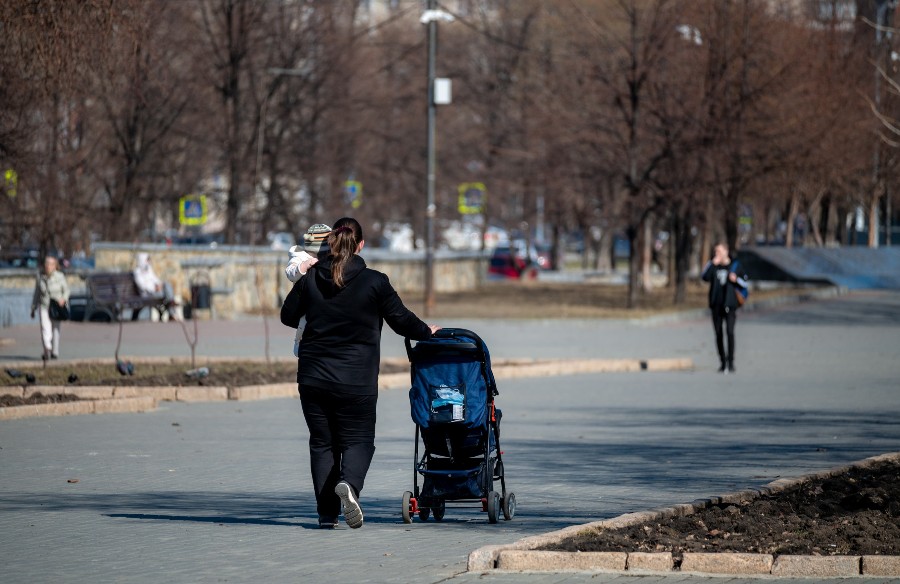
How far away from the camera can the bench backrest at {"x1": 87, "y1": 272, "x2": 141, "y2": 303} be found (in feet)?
93.2

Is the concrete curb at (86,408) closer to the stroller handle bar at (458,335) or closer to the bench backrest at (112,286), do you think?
the stroller handle bar at (458,335)

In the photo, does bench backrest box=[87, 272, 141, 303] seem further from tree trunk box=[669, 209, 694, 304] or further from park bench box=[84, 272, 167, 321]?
tree trunk box=[669, 209, 694, 304]

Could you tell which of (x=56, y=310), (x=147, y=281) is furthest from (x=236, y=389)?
(x=147, y=281)

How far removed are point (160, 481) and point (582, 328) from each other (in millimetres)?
20204

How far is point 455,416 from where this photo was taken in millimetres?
8367

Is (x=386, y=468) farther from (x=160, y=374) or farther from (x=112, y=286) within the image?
(x=112, y=286)

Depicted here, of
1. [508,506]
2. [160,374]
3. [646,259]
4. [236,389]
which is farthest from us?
[646,259]

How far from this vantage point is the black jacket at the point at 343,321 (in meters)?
8.30

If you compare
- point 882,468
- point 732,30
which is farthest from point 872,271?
point 882,468

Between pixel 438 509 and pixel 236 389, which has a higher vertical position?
pixel 438 509

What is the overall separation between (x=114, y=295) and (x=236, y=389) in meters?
13.1

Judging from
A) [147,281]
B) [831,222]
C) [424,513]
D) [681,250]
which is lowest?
[424,513]

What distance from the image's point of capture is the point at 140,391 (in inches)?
626

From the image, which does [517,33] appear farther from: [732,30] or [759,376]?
[759,376]
